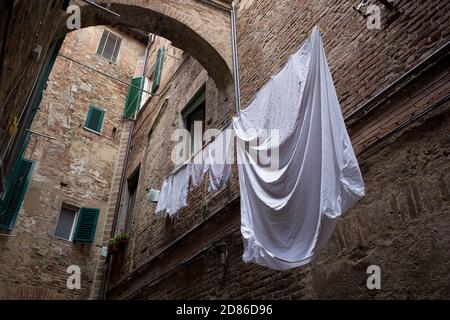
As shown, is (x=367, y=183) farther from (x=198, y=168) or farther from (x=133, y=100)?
(x=133, y=100)

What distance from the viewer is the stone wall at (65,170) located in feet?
27.3

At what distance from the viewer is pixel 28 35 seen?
366cm

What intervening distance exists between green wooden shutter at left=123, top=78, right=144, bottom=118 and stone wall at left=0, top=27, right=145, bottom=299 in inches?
10.8

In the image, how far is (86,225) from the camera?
31.0 ft

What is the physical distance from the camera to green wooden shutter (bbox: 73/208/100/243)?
925 cm

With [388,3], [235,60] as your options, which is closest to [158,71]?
[235,60]

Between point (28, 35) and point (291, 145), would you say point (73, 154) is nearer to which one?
point (28, 35)

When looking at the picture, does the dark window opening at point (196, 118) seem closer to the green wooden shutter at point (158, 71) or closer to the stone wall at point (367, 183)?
the stone wall at point (367, 183)

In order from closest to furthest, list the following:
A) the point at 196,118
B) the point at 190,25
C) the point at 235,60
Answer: the point at 235,60 < the point at 190,25 < the point at 196,118

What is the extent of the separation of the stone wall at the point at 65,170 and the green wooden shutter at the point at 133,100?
28 centimetres

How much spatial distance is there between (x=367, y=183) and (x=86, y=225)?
25.5 feet

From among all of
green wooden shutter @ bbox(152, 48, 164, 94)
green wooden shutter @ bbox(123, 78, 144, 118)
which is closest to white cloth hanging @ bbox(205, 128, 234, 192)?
green wooden shutter @ bbox(152, 48, 164, 94)

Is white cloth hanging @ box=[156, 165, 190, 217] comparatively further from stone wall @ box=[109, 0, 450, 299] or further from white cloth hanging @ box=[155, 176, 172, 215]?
stone wall @ box=[109, 0, 450, 299]

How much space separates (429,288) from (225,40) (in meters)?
5.63
